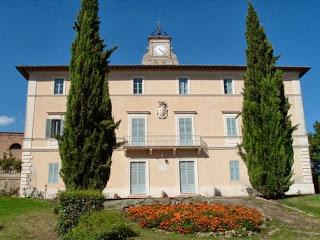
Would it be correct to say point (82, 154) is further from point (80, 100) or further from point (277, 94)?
point (277, 94)

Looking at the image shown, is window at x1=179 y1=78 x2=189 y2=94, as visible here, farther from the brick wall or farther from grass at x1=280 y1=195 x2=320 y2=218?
the brick wall

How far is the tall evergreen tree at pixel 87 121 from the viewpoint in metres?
14.9

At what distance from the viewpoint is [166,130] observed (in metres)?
26.4

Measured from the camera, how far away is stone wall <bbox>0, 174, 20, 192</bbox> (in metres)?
27.6

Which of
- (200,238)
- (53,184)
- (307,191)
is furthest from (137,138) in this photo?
(200,238)

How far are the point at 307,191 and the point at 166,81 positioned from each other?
40.6 feet

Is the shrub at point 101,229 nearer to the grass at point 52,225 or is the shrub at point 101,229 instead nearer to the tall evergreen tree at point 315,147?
the grass at point 52,225

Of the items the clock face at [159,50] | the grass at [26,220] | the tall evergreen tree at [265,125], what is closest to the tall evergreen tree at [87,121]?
the grass at [26,220]

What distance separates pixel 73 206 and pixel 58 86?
55.5ft

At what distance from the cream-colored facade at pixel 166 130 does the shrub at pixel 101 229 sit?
14.5 meters

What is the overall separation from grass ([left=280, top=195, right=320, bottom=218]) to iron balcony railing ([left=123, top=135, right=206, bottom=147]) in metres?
8.71

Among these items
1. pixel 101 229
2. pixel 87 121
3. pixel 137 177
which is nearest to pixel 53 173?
pixel 137 177

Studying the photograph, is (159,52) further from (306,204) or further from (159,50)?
(306,204)

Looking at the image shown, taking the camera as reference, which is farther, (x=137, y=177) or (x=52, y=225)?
(x=137, y=177)
